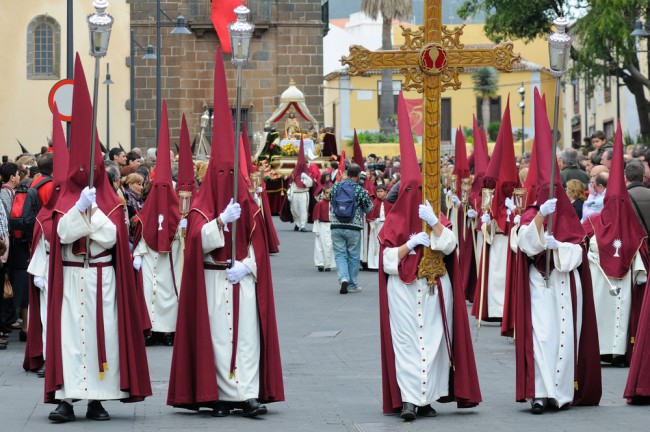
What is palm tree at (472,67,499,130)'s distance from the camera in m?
83.8

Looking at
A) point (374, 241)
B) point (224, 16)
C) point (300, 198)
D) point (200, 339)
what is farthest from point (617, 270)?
point (224, 16)

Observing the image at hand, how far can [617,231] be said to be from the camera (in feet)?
41.7

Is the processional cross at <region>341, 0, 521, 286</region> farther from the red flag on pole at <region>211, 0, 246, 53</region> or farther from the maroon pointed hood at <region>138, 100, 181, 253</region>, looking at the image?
the red flag on pole at <region>211, 0, 246, 53</region>

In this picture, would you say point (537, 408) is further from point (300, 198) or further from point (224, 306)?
point (300, 198)

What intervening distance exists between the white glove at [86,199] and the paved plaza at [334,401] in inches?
59.9

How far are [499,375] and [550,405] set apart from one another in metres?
1.92

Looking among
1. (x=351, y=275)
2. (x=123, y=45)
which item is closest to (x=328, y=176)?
(x=351, y=275)

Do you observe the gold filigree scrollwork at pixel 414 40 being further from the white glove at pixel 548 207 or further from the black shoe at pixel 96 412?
the black shoe at pixel 96 412

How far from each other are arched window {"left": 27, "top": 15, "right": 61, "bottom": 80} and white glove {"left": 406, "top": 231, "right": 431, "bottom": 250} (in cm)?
3553

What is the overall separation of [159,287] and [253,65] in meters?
31.0

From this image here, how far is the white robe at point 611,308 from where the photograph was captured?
42.5 ft

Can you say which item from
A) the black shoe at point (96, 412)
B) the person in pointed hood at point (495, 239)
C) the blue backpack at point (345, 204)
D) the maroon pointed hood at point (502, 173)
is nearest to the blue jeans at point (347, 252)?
the blue backpack at point (345, 204)

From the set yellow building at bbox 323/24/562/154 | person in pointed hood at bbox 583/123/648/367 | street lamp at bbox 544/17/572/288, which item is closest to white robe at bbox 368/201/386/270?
person in pointed hood at bbox 583/123/648/367

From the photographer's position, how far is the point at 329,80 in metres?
87.5
